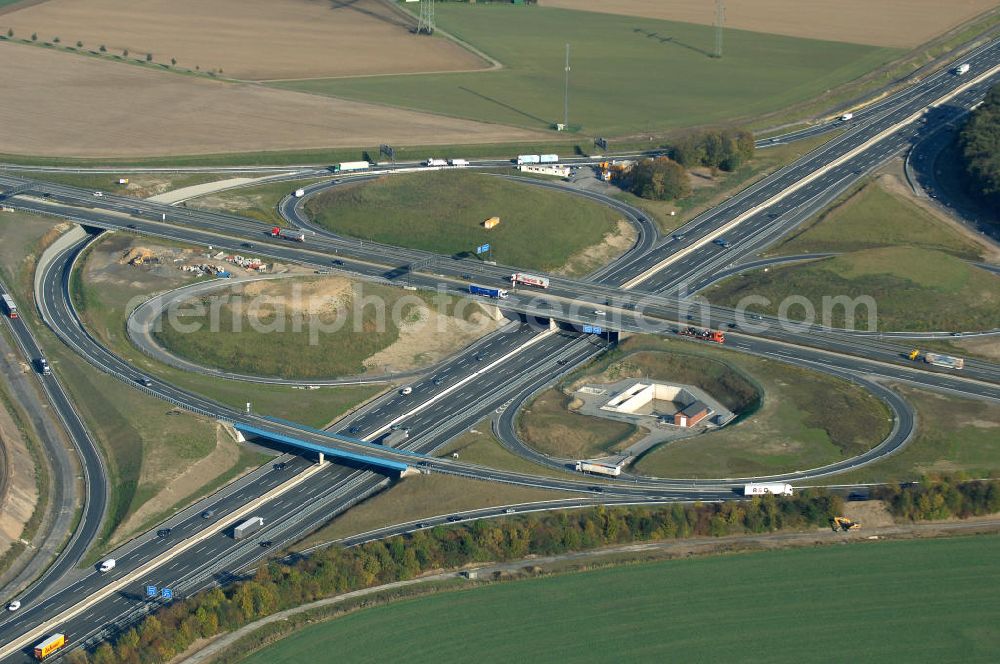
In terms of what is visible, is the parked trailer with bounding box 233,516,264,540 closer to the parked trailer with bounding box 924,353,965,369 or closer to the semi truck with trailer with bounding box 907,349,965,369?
the semi truck with trailer with bounding box 907,349,965,369

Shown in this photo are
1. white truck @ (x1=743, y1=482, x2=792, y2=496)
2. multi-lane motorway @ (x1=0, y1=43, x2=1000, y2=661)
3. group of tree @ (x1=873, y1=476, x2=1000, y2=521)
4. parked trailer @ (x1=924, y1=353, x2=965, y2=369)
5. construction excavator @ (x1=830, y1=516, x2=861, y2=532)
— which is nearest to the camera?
multi-lane motorway @ (x1=0, y1=43, x2=1000, y2=661)

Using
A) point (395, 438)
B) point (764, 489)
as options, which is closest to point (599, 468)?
point (764, 489)

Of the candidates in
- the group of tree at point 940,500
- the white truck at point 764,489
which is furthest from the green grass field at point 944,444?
the white truck at point 764,489

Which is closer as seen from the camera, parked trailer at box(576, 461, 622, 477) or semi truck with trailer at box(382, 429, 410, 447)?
parked trailer at box(576, 461, 622, 477)

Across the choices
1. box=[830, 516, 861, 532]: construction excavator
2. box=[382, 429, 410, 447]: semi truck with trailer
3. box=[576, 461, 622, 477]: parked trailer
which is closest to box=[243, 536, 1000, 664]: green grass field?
box=[830, 516, 861, 532]: construction excavator

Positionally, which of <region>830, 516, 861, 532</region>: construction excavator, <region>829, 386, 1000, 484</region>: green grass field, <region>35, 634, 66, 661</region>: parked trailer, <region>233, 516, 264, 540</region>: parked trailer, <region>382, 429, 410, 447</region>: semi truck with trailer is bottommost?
<region>35, 634, 66, 661</region>: parked trailer

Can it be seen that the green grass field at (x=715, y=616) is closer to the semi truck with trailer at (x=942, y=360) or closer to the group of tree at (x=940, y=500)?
the group of tree at (x=940, y=500)

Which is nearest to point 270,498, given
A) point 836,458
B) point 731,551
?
point 731,551

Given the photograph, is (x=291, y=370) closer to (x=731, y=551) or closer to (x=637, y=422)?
(x=637, y=422)
